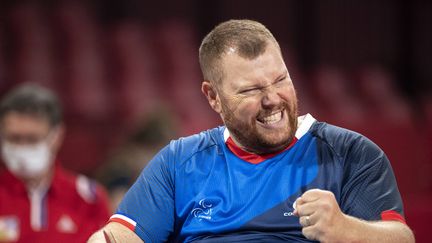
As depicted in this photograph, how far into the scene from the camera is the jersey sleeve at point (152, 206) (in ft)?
8.74

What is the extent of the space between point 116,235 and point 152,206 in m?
0.14

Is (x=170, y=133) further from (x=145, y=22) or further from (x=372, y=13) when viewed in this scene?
(x=372, y=13)

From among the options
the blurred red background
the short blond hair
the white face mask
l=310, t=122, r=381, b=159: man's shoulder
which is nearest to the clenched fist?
l=310, t=122, r=381, b=159: man's shoulder

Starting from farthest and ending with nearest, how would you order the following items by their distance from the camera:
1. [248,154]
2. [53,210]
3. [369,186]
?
[53,210]
[248,154]
[369,186]

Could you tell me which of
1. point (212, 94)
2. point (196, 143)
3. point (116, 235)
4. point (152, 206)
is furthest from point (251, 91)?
point (116, 235)

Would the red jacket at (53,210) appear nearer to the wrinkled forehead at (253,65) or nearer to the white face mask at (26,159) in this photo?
the white face mask at (26,159)

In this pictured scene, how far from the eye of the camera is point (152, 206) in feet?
8.79

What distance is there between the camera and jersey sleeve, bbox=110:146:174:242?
2.66 metres

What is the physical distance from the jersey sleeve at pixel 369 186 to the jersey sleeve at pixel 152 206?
51 centimetres

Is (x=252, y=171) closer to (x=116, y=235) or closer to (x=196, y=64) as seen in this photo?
(x=116, y=235)

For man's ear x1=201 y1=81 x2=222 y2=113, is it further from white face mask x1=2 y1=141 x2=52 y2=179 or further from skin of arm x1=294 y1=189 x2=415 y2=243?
white face mask x1=2 y1=141 x2=52 y2=179

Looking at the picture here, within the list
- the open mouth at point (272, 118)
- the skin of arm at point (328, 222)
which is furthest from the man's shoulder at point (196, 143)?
the skin of arm at point (328, 222)

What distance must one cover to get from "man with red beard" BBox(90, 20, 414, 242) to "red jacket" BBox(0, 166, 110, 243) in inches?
54.5

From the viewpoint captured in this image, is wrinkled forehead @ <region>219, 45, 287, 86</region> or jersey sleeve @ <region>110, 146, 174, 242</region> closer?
wrinkled forehead @ <region>219, 45, 287, 86</region>
